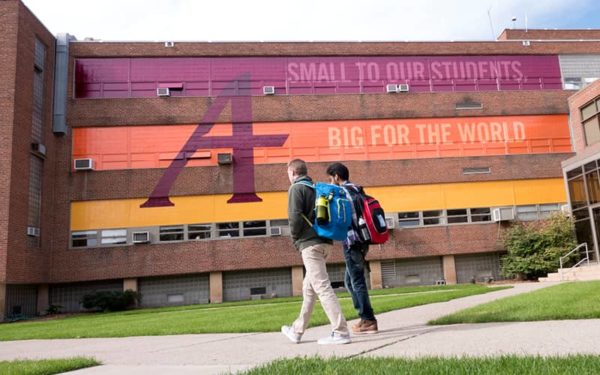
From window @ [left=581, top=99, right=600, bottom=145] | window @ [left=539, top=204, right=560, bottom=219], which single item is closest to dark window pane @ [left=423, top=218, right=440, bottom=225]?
window @ [left=539, top=204, right=560, bottom=219]

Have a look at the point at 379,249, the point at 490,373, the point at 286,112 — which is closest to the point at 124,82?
the point at 286,112

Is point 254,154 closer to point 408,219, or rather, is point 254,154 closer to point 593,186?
point 408,219

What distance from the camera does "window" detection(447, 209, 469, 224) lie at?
87.2 ft

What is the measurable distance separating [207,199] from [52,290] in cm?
792

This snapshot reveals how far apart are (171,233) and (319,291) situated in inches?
808

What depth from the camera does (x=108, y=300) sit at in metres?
22.3

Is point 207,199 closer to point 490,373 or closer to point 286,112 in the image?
point 286,112

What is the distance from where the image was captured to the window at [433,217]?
26469 mm

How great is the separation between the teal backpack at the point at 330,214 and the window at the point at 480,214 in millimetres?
22696

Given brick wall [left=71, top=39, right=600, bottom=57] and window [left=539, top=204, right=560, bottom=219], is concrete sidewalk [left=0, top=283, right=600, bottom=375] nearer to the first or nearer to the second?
brick wall [left=71, top=39, right=600, bottom=57]

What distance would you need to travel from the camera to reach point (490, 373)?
3.21m

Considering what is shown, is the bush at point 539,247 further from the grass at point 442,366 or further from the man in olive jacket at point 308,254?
the grass at point 442,366

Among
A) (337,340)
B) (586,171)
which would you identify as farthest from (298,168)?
(586,171)

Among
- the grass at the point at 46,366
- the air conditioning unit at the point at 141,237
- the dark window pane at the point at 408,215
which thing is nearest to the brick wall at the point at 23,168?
the air conditioning unit at the point at 141,237
